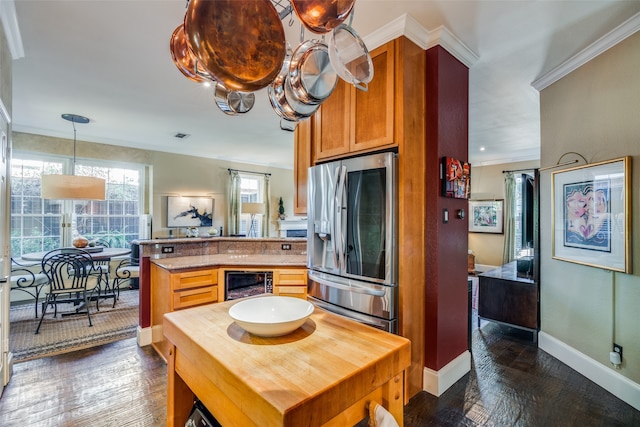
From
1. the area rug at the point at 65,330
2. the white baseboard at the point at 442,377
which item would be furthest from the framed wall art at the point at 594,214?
the area rug at the point at 65,330

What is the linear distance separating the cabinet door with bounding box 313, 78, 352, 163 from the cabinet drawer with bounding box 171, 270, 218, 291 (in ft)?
4.77

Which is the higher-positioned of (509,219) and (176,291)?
(509,219)

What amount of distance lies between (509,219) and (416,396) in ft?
18.4

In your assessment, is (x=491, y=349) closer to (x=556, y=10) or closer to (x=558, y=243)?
(x=558, y=243)

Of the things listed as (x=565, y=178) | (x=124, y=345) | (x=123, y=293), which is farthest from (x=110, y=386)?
(x=565, y=178)

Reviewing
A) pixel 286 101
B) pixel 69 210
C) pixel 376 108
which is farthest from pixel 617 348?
pixel 69 210

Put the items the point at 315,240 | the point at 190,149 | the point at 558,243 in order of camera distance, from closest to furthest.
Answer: the point at 315,240
the point at 558,243
the point at 190,149

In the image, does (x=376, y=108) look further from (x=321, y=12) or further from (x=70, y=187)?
(x=70, y=187)

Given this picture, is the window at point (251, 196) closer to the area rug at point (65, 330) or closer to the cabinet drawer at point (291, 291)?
the area rug at point (65, 330)

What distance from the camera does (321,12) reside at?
1065 millimetres

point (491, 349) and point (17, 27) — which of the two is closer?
point (17, 27)

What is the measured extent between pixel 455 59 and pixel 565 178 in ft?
4.86

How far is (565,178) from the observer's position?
2.71m

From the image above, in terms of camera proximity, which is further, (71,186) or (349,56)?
(71,186)
